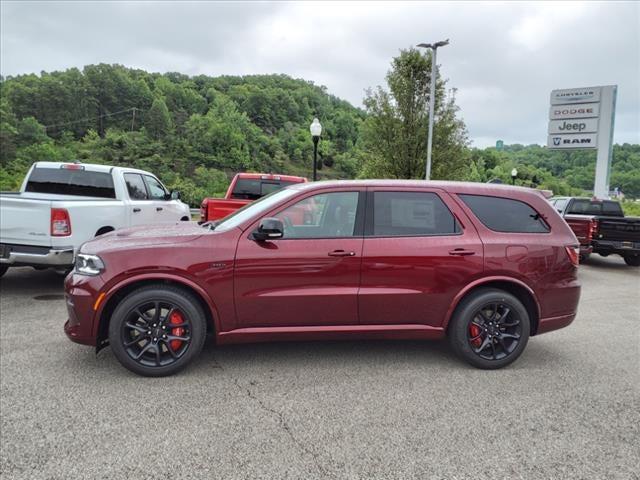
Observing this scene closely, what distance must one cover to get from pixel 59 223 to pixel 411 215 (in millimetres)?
4752

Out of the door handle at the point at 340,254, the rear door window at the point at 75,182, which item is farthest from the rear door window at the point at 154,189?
the door handle at the point at 340,254

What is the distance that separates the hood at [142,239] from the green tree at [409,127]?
17.1 meters

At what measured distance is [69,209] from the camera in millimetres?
6117

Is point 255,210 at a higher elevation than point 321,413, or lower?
higher

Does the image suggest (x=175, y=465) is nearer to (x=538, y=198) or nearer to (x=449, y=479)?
(x=449, y=479)

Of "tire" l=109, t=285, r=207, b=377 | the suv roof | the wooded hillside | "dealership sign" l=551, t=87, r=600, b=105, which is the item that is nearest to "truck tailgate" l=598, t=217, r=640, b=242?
the suv roof

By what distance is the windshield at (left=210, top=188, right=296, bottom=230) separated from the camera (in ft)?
13.0

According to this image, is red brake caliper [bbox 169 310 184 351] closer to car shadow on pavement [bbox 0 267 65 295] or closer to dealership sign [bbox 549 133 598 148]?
car shadow on pavement [bbox 0 267 65 295]

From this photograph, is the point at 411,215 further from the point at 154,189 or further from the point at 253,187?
the point at 253,187

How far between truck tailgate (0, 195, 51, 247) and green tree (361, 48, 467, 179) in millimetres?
16071

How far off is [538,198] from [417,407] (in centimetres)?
242

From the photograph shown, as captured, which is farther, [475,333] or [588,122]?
[588,122]

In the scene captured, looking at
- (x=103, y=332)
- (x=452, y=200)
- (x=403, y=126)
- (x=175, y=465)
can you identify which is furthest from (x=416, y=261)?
(x=403, y=126)

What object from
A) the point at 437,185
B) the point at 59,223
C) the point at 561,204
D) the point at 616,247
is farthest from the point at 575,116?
the point at 59,223
